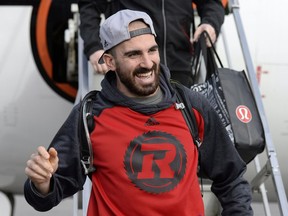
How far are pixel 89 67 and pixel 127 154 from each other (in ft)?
5.23

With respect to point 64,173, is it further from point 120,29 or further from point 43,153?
point 120,29

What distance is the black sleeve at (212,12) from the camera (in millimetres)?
3309

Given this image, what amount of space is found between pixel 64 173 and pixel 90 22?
1.43 metres

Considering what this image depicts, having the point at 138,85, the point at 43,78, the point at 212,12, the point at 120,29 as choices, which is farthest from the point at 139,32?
the point at 43,78

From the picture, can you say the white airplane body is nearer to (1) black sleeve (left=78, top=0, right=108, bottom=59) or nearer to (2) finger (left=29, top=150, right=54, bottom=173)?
(1) black sleeve (left=78, top=0, right=108, bottom=59)

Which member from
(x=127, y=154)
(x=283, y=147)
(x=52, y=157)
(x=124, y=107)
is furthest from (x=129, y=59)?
(x=283, y=147)

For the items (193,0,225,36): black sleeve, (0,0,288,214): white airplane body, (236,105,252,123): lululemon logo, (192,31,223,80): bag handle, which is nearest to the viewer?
(236,105,252,123): lululemon logo

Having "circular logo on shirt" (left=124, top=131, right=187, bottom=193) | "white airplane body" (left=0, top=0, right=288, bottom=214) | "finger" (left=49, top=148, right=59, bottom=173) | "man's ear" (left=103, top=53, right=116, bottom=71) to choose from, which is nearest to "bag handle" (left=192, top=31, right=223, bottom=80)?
"white airplane body" (left=0, top=0, right=288, bottom=214)

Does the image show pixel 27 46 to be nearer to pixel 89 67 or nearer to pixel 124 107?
pixel 89 67

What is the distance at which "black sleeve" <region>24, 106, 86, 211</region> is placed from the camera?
193 cm

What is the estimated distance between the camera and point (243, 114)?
286cm

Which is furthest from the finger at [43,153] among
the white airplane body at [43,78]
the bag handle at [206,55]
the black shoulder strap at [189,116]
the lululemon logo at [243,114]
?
the white airplane body at [43,78]

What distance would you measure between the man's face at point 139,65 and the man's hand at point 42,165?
39 centimetres

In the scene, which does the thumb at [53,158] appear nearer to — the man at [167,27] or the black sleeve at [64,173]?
the black sleeve at [64,173]
